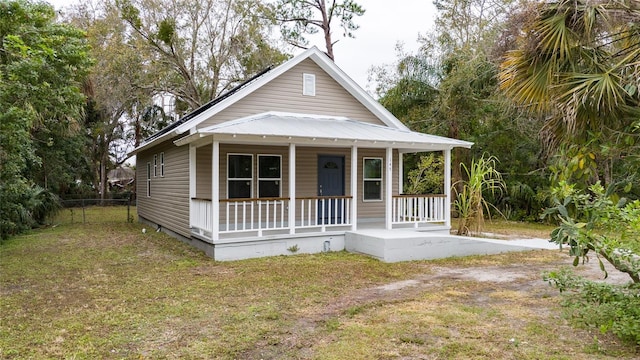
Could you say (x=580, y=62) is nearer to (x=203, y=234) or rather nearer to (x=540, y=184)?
(x=203, y=234)

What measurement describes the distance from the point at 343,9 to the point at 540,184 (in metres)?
13.6

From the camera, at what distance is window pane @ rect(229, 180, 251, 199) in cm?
1135

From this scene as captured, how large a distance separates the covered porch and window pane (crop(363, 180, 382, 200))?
1.2 inches

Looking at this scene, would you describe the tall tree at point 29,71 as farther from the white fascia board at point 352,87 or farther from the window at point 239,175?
the white fascia board at point 352,87

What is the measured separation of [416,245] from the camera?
9391mm

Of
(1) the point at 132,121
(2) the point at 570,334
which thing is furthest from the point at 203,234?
(1) the point at 132,121

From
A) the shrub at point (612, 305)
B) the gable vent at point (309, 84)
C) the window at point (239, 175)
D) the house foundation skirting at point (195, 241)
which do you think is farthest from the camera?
the gable vent at point (309, 84)

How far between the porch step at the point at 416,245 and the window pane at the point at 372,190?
2.91 meters

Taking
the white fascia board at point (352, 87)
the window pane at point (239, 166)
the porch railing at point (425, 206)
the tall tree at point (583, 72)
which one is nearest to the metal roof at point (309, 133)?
the white fascia board at point (352, 87)

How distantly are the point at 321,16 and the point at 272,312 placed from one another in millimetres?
21345

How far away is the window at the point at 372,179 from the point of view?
13.2 metres

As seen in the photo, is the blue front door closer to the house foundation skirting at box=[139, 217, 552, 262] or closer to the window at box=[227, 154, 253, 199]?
the window at box=[227, 154, 253, 199]

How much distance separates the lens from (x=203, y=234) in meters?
10.1

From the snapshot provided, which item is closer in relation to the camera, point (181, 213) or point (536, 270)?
point (536, 270)
